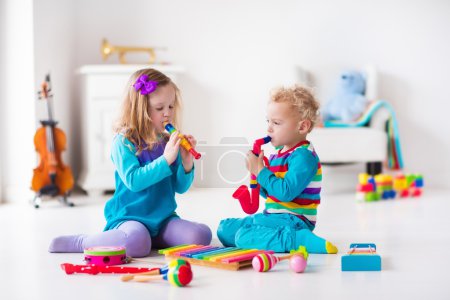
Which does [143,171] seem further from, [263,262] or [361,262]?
[361,262]

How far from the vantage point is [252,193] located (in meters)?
2.01

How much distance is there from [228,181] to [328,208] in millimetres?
951

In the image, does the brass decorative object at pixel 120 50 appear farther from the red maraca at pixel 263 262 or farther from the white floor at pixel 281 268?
the red maraca at pixel 263 262

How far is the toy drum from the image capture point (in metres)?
1.75

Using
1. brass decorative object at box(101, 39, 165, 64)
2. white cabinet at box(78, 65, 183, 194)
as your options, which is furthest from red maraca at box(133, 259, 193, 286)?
brass decorative object at box(101, 39, 165, 64)

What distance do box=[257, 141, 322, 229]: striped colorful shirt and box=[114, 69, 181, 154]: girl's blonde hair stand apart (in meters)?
0.35

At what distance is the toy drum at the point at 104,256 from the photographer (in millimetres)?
1747

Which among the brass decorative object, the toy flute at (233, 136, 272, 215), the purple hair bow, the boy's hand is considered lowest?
the toy flute at (233, 136, 272, 215)
